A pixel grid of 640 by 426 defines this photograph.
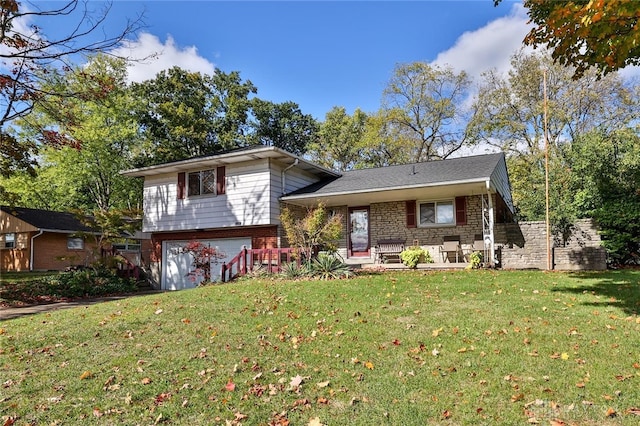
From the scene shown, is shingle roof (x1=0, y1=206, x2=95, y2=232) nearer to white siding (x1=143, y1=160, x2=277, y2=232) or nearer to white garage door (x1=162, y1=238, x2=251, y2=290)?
white siding (x1=143, y1=160, x2=277, y2=232)

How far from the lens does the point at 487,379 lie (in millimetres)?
4043

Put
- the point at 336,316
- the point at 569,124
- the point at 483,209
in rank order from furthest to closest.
Result: the point at 569,124, the point at 483,209, the point at 336,316

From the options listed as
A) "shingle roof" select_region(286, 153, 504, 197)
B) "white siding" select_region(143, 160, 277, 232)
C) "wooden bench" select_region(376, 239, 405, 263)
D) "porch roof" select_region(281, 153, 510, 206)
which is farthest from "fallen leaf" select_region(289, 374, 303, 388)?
"wooden bench" select_region(376, 239, 405, 263)

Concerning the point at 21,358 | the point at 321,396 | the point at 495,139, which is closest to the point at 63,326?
the point at 21,358

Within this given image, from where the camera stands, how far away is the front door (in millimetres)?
15508

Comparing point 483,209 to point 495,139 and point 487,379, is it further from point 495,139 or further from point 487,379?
point 495,139

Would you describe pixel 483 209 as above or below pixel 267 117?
below

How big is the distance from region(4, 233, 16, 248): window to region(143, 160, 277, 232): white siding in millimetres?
12402

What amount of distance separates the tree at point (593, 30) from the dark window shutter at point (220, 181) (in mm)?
11201

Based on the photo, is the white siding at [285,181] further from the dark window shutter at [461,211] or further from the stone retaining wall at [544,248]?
the stone retaining wall at [544,248]

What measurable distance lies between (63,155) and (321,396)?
2786 centimetres

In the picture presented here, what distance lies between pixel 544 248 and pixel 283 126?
1009 inches

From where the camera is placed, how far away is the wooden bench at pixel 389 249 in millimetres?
14423


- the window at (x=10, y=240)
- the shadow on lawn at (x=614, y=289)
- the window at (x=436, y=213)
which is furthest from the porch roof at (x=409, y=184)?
the window at (x=10, y=240)
